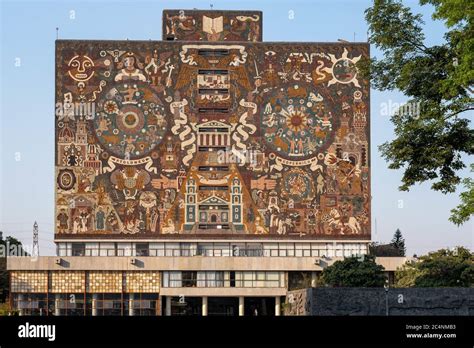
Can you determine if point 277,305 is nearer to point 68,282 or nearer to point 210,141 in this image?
point 210,141

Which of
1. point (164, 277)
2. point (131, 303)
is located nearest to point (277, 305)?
point (164, 277)

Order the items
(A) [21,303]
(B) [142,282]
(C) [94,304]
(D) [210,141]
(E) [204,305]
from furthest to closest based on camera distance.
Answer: (D) [210,141] → (B) [142,282] → (E) [204,305] → (A) [21,303] → (C) [94,304]

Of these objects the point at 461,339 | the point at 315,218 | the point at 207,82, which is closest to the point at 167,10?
the point at 207,82

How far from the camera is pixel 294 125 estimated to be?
2729 inches

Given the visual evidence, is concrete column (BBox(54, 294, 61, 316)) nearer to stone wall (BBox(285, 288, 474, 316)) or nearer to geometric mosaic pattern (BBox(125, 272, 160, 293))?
geometric mosaic pattern (BBox(125, 272, 160, 293))

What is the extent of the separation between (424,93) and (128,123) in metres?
41.3

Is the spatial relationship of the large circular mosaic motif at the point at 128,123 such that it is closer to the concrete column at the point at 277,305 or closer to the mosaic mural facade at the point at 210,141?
the mosaic mural facade at the point at 210,141

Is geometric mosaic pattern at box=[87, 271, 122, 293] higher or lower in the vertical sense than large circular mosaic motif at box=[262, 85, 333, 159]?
lower

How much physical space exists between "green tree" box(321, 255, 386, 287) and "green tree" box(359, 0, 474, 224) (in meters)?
31.4

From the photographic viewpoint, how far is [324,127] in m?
69.4

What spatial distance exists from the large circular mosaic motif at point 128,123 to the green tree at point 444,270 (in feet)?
63.2

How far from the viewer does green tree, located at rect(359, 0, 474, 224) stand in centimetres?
2861

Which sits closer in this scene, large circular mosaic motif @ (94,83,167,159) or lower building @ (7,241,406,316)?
lower building @ (7,241,406,316)

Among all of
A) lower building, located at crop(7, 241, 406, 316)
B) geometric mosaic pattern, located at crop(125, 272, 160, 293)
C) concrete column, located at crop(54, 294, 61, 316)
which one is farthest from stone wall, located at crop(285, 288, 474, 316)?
concrete column, located at crop(54, 294, 61, 316)
